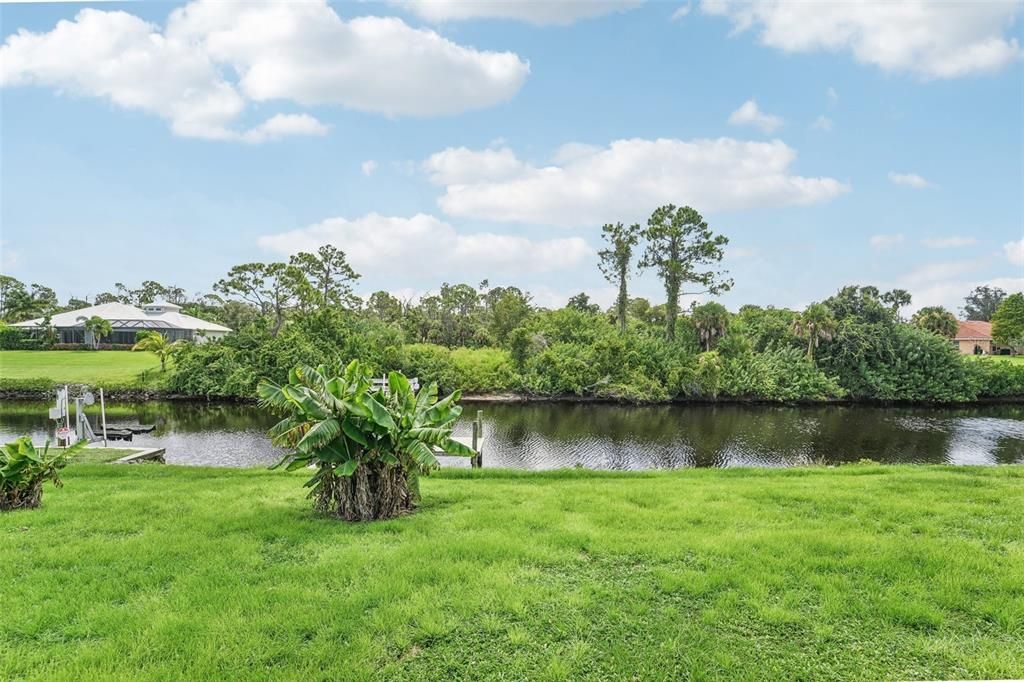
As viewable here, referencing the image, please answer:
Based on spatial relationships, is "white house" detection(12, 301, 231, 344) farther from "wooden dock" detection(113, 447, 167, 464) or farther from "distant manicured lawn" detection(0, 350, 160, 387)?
"wooden dock" detection(113, 447, 167, 464)

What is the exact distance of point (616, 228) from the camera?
134 ft

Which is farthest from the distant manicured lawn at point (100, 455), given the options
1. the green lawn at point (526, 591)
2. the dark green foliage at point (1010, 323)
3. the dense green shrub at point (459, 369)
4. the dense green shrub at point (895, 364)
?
the dark green foliage at point (1010, 323)

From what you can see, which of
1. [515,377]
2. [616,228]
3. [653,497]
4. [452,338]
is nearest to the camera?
[653,497]

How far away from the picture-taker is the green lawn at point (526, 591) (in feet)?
11.7

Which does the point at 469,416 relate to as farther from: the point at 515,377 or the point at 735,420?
the point at 735,420

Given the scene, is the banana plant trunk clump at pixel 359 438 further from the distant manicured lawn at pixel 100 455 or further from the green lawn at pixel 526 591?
the distant manicured lawn at pixel 100 455

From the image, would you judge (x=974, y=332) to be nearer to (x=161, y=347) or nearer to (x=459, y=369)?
(x=459, y=369)

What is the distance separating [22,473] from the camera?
6.84m

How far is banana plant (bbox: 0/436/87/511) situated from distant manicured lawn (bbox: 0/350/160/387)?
30.9 metres

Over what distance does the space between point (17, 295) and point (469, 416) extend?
60.7 meters

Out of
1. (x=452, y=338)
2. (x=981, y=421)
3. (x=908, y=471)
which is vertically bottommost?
(x=981, y=421)

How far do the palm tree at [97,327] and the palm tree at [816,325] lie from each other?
59.2 metres

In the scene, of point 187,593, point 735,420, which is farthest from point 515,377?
point 187,593

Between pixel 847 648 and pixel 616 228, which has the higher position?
pixel 616 228
